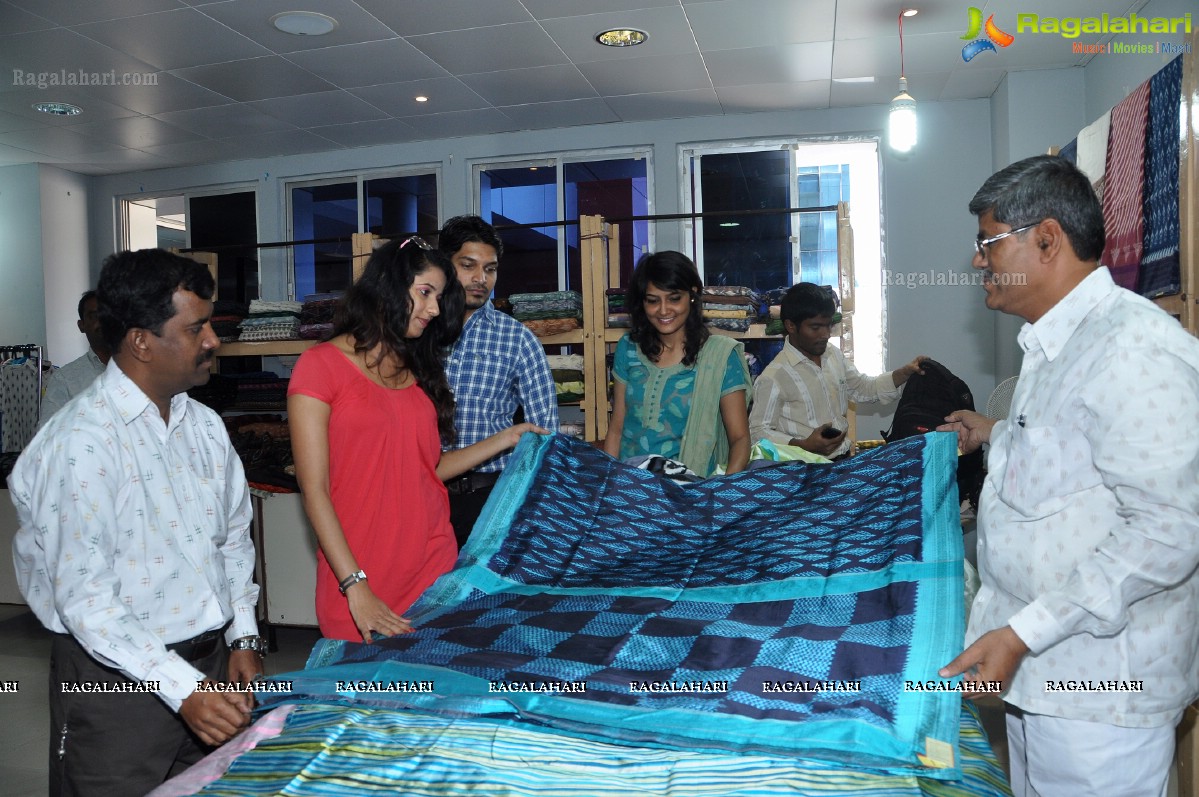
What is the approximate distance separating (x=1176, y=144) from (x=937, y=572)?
1.44 m

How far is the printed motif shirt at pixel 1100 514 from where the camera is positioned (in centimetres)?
115

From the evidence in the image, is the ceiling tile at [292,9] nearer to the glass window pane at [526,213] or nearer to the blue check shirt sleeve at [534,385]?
the glass window pane at [526,213]

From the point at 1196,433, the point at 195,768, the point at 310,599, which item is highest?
the point at 1196,433

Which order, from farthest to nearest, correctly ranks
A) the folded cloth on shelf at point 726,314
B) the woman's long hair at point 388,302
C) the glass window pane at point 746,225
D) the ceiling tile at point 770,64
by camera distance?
1. the glass window pane at point 746,225
2. the ceiling tile at point 770,64
3. the folded cloth on shelf at point 726,314
4. the woman's long hair at point 388,302

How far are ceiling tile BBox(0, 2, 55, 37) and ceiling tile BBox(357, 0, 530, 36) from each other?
1570mm

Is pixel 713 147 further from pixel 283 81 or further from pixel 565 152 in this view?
pixel 283 81

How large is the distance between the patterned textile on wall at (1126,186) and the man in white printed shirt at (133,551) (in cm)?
243

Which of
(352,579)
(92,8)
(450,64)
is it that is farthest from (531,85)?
(352,579)

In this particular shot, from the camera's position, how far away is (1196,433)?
115 cm

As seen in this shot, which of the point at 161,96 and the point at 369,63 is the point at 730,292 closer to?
the point at 369,63

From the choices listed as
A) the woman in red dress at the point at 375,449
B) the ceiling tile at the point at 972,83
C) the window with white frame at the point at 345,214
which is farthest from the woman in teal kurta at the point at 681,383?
the window with white frame at the point at 345,214

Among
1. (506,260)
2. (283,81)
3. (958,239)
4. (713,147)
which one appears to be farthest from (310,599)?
(958,239)

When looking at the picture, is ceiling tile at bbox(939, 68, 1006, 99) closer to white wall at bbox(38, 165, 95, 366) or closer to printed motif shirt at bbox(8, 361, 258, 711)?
printed motif shirt at bbox(8, 361, 258, 711)

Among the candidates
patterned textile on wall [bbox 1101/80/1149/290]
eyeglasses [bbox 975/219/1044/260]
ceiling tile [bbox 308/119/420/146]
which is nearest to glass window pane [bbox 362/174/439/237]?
ceiling tile [bbox 308/119/420/146]
